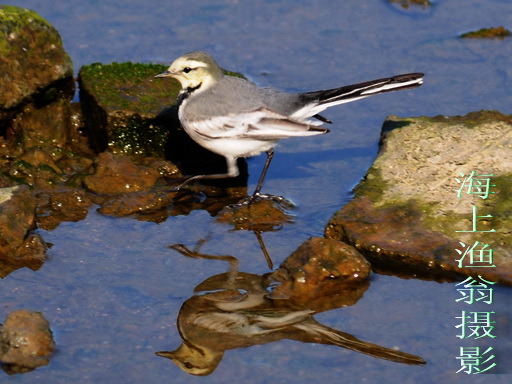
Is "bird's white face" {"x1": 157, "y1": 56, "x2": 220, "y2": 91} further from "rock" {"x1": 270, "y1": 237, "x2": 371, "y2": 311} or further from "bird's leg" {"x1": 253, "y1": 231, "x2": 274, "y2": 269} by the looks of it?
"rock" {"x1": 270, "y1": 237, "x2": 371, "y2": 311}

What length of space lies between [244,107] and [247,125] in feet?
0.59

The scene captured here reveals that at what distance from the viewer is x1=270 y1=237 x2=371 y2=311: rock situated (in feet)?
24.2

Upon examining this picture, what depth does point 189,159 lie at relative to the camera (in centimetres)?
959

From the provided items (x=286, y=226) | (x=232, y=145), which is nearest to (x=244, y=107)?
(x=232, y=145)

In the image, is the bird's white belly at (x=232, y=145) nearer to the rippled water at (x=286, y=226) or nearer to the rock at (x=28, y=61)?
the rippled water at (x=286, y=226)

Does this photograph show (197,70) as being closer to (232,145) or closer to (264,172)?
(232,145)

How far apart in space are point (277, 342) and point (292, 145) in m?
3.57

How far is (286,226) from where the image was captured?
854 centimetres

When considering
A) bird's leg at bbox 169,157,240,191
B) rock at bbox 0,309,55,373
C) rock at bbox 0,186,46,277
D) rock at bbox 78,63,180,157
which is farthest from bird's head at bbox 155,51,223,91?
rock at bbox 0,309,55,373

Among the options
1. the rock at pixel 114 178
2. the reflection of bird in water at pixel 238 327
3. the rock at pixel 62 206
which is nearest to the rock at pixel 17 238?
the rock at pixel 62 206

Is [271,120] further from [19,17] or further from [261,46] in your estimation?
[261,46]

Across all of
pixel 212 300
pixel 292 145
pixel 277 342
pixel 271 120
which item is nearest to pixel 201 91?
pixel 271 120

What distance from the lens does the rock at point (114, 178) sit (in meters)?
8.88

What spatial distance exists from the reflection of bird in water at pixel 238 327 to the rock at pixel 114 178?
172 cm
